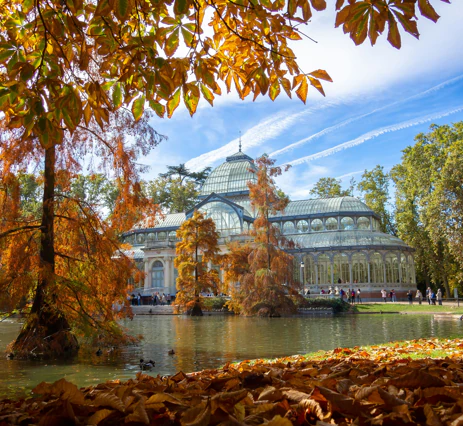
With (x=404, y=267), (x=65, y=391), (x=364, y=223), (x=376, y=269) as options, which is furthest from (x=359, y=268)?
(x=65, y=391)

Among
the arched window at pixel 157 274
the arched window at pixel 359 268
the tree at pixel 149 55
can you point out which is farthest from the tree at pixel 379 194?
the tree at pixel 149 55

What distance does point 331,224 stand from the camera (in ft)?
149

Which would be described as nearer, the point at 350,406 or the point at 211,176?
the point at 350,406

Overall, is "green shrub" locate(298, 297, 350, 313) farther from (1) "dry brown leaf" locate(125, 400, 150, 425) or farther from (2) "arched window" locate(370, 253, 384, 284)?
(1) "dry brown leaf" locate(125, 400, 150, 425)

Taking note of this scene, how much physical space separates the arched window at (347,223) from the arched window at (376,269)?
437cm

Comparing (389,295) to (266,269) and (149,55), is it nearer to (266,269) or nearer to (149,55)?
(266,269)

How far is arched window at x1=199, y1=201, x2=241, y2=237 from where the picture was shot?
46.6 meters

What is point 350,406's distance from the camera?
204 cm

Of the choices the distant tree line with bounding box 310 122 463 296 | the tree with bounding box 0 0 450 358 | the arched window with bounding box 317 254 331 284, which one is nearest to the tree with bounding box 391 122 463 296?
the distant tree line with bounding box 310 122 463 296

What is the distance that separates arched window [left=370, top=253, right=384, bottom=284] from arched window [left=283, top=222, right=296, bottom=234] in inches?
341

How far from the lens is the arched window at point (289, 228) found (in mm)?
46938

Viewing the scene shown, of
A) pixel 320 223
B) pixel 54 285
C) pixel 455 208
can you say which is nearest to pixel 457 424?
pixel 54 285

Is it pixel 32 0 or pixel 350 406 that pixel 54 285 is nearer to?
pixel 32 0

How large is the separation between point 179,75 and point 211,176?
2025 inches
